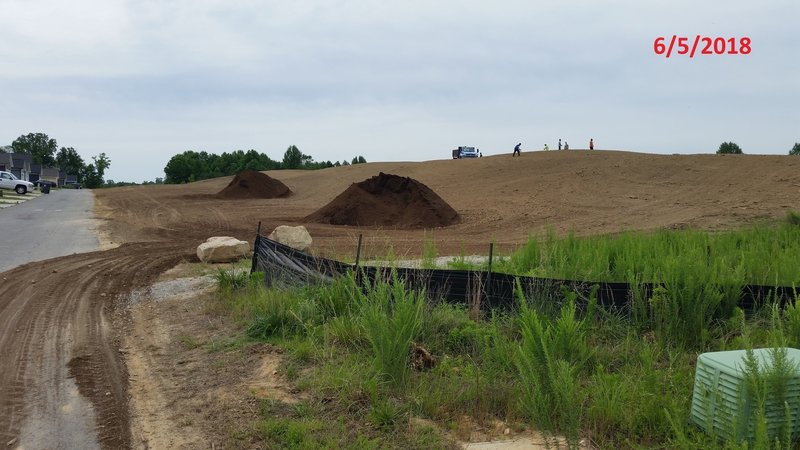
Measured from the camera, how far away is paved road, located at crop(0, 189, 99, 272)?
1655cm

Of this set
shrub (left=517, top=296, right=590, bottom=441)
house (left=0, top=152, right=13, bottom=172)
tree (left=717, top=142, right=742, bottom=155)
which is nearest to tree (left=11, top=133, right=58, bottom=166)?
house (left=0, top=152, right=13, bottom=172)

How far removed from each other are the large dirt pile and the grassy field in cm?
1728

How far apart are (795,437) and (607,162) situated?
42.4m

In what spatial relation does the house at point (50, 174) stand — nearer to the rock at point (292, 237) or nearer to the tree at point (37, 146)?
the tree at point (37, 146)

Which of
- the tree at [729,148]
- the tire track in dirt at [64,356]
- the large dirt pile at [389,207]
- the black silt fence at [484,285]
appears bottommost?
the tire track in dirt at [64,356]

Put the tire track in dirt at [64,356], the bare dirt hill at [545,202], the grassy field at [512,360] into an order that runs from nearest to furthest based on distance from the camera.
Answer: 1. the grassy field at [512,360]
2. the tire track in dirt at [64,356]
3. the bare dirt hill at [545,202]

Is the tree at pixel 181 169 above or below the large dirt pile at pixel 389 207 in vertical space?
above

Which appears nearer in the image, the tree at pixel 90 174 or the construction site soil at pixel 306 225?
the construction site soil at pixel 306 225

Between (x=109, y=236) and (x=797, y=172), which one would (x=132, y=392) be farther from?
(x=797, y=172)

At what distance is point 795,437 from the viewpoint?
4.68m

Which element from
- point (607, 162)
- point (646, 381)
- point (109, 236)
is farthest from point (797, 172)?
point (646, 381)

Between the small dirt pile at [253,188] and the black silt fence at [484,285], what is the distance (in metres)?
38.0

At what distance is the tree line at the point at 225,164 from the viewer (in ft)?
380

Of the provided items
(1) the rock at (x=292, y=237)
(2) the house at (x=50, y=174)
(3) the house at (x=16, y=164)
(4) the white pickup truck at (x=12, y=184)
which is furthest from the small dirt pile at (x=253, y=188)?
(2) the house at (x=50, y=174)
